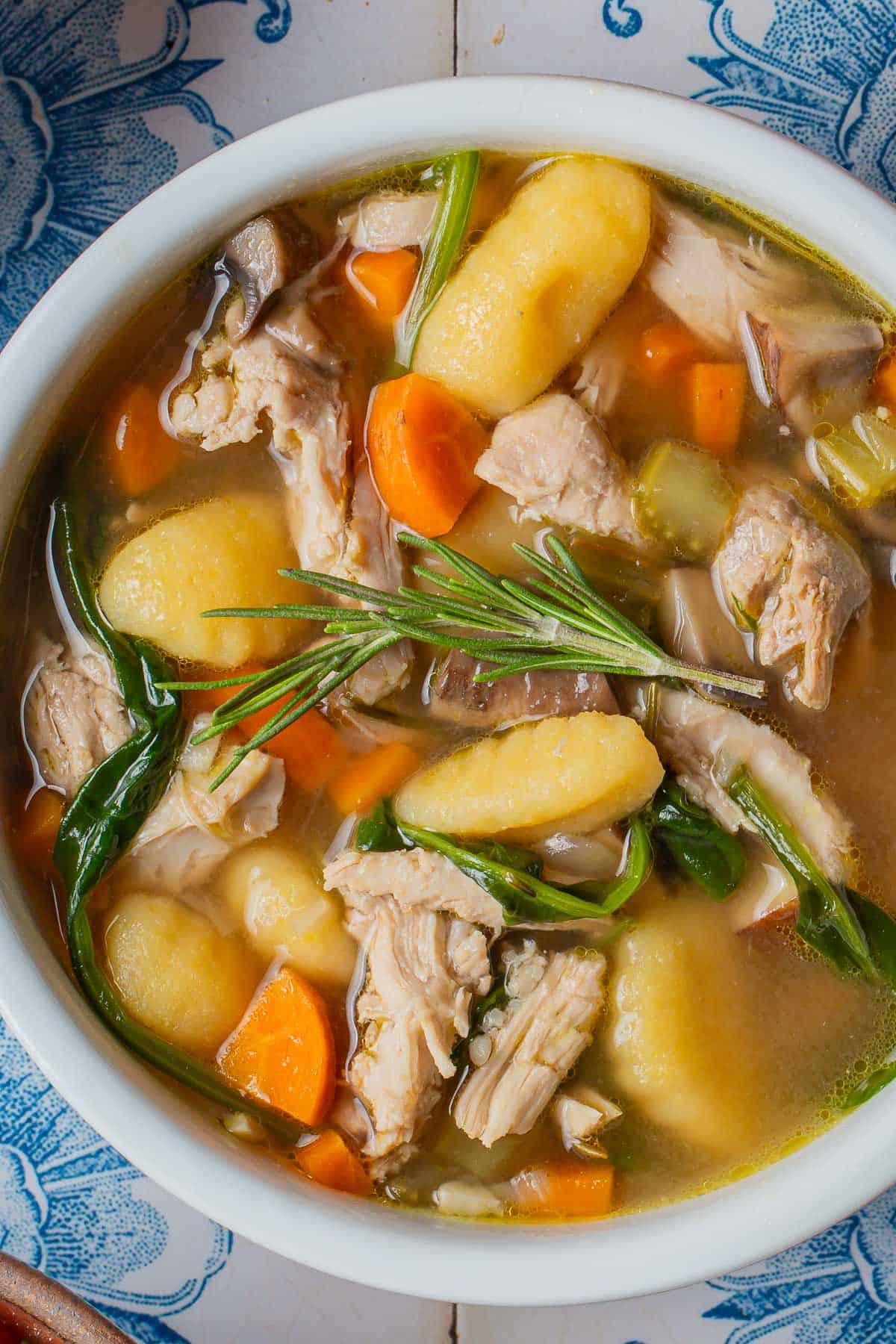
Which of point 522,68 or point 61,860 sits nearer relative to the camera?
point 61,860

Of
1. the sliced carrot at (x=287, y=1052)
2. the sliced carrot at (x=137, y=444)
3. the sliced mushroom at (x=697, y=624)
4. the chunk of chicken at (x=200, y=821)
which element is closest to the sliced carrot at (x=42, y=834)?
the chunk of chicken at (x=200, y=821)

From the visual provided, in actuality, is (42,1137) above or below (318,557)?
below

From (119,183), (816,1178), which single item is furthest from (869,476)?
(119,183)

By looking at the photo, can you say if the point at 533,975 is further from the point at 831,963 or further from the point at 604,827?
the point at 831,963

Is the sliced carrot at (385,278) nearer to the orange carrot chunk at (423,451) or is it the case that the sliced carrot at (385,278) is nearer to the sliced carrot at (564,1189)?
the orange carrot chunk at (423,451)

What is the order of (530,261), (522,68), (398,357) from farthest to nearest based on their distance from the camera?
(522,68) < (398,357) < (530,261)

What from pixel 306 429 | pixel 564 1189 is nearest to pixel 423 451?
pixel 306 429
